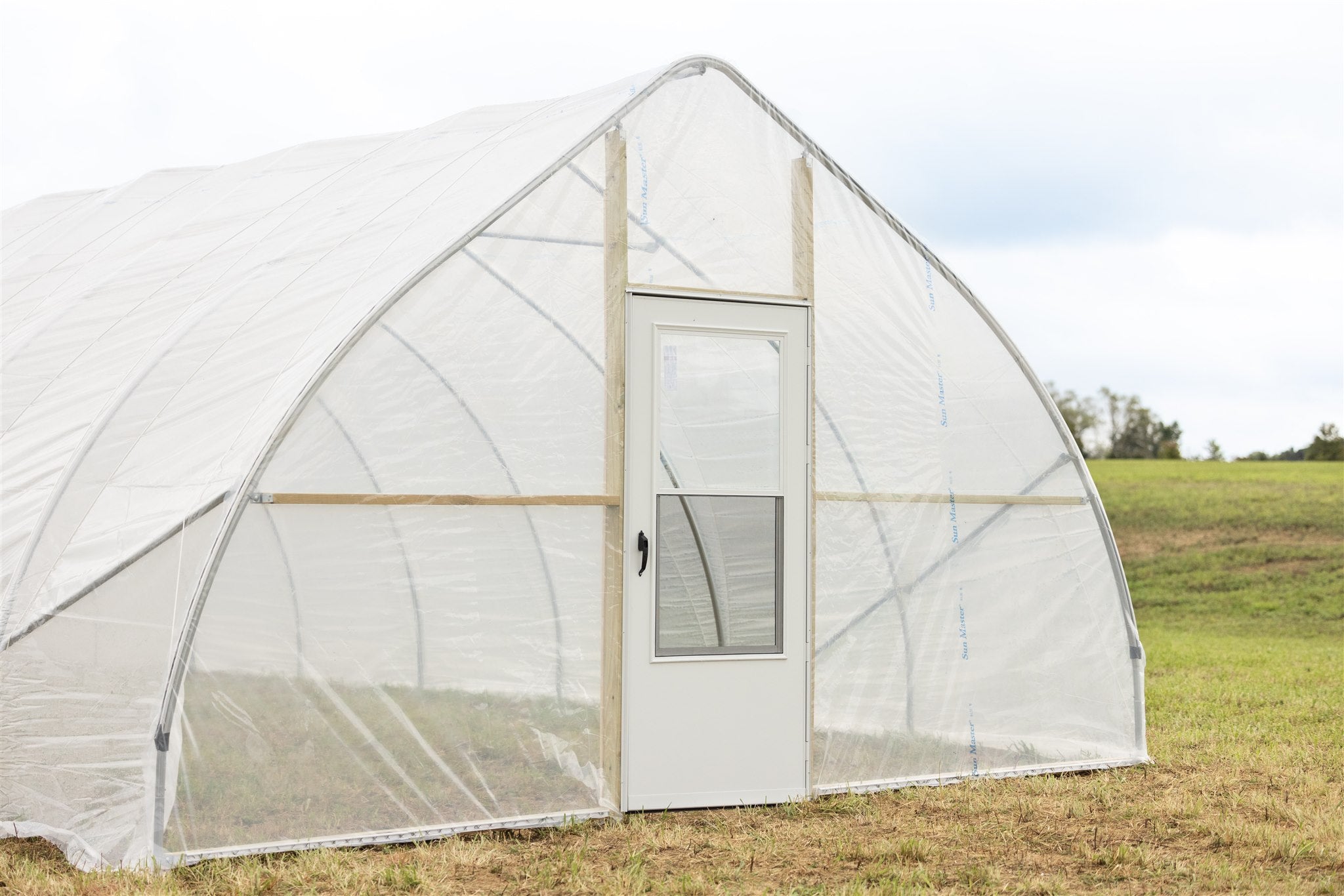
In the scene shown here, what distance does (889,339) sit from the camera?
22.0 feet

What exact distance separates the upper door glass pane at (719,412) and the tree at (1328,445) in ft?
107

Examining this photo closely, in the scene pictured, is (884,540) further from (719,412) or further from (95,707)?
(95,707)

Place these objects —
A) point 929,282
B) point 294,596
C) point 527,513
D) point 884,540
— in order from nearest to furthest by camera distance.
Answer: point 294,596 < point 527,513 < point 884,540 < point 929,282

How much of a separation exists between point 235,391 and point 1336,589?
16.5 meters

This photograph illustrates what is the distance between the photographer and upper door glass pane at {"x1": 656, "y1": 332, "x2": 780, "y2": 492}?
19.8 feet

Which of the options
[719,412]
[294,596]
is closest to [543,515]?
[719,412]

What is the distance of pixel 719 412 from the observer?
612cm

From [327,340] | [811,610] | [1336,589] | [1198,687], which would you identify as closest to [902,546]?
[811,610]

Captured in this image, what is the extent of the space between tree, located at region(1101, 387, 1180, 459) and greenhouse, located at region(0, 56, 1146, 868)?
33900 mm

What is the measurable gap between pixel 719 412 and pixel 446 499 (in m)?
1.34

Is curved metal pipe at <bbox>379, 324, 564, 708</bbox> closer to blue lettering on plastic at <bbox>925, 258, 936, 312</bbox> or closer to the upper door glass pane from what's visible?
the upper door glass pane

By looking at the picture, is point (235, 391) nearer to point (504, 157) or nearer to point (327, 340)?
point (327, 340)

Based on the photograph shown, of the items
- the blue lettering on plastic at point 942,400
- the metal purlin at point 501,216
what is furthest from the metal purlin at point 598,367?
the blue lettering on plastic at point 942,400

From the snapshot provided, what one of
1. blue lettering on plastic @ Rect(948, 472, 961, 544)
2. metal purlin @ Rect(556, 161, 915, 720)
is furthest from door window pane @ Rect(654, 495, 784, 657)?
blue lettering on plastic @ Rect(948, 472, 961, 544)
